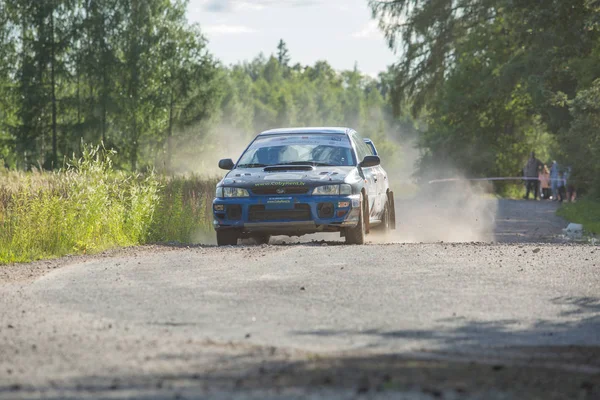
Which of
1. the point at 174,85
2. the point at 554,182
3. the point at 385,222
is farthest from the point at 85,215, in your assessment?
the point at 174,85

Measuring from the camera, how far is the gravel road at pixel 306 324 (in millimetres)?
6266

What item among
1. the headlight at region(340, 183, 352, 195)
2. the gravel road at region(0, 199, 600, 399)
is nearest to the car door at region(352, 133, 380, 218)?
the headlight at region(340, 183, 352, 195)

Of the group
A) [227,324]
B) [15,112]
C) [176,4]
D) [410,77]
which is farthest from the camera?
[176,4]

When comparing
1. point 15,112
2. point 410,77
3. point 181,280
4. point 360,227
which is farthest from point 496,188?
point 181,280

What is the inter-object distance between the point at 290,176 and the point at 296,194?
0.31 meters

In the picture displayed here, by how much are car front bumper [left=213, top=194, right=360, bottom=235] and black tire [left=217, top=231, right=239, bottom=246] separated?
38cm

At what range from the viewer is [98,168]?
1683 cm

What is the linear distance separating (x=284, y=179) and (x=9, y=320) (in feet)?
24.6

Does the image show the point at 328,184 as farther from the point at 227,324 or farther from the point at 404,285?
the point at 227,324

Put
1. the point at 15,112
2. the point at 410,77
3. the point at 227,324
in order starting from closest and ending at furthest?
the point at 227,324 → the point at 410,77 → the point at 15,112

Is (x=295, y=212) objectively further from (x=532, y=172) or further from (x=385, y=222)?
(x=532, y=172)

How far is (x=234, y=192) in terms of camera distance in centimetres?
1623

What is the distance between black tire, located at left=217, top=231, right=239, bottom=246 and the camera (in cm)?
1655

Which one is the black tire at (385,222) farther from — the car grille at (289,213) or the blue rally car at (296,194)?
the car grille at (289,213)
